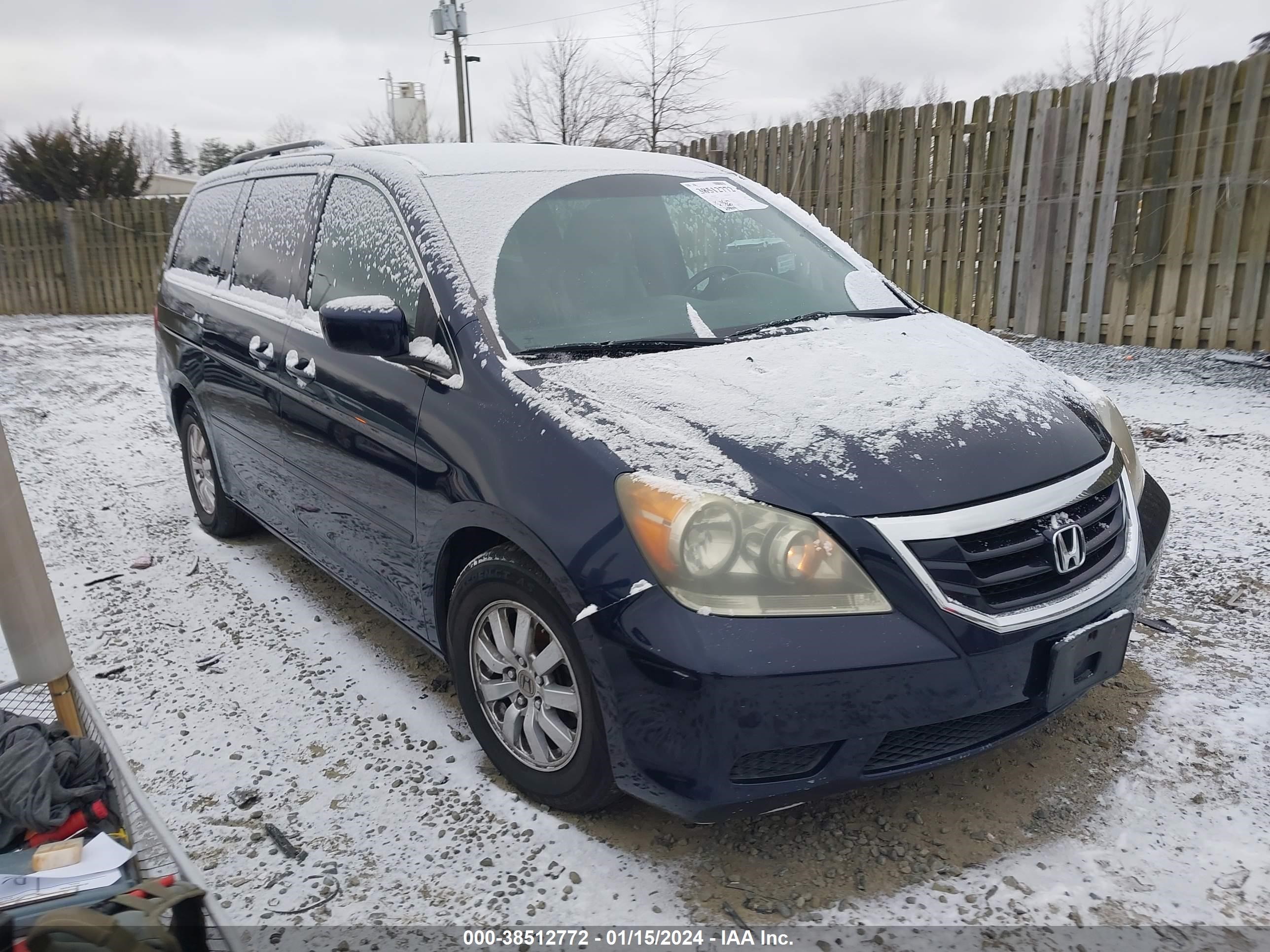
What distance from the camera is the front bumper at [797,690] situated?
6.33ft

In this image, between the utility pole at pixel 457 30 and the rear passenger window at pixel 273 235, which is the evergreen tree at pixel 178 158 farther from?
the rear passenger window at pixel 273 235

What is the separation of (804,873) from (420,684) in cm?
156

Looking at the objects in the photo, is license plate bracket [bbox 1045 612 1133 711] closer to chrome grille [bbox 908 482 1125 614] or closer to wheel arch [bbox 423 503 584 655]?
chrome grille [bbox 908 482 1125 614]

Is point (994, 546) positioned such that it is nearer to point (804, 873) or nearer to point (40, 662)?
point (804, 873)

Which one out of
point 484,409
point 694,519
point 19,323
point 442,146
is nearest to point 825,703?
point 694,519

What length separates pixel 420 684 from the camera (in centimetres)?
321

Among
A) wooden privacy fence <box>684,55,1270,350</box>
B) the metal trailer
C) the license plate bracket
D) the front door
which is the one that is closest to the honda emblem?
the license plate bracket

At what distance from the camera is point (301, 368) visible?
330 centimetres

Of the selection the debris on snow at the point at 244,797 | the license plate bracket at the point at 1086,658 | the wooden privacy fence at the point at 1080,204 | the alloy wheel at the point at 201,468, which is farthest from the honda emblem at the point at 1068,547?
the wooden privacy fence at the point at 1080,204

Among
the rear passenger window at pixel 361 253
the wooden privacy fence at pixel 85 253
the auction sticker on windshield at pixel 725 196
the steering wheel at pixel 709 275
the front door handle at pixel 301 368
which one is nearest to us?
the rear passenger window at pixel 361 253

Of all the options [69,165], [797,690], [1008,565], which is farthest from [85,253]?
[1008,565]

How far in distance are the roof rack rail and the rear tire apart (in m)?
1.31

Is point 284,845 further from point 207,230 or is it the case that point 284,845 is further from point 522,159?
point 207,230

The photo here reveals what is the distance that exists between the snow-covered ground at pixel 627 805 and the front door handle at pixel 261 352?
1.07 meters
